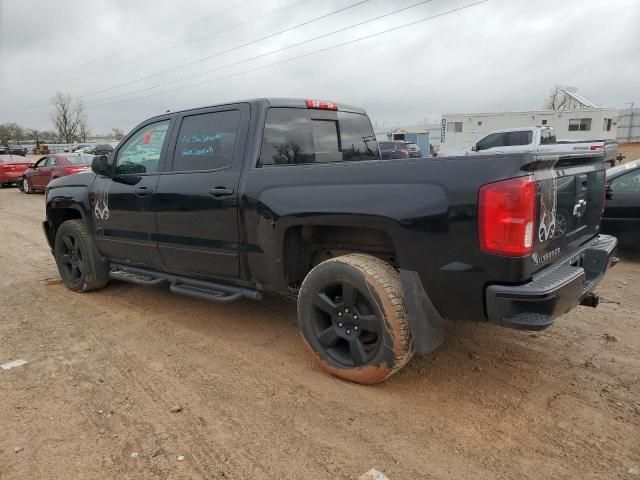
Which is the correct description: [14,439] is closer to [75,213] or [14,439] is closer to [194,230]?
[194,230]

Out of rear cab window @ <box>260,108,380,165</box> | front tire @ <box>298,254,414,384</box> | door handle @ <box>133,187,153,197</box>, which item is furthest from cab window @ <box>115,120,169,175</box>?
front tire @ <box>298,254,414,384</box>

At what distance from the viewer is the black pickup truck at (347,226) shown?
2537 millimetres

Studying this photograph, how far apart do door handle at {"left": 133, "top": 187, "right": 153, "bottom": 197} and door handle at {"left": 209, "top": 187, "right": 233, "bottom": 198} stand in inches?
33.9

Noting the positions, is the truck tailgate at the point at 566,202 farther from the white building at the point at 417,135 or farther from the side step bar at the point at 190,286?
the white building at the point at 417,135

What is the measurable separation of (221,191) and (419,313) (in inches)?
70.3

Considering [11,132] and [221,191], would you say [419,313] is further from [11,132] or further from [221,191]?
[11,132]

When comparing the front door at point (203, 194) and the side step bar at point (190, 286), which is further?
the side step bar at point (190, 286)

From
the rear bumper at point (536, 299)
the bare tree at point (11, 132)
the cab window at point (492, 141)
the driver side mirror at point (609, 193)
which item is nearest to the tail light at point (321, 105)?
the rear bumper at point (536, 299)

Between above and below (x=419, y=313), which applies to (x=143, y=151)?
above

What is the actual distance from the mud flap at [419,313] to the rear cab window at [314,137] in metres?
1.52

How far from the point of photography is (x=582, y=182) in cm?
313

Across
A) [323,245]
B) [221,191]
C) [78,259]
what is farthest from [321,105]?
[78,259]

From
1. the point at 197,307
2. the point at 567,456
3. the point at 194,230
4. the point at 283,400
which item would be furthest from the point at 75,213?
the point at 567,456

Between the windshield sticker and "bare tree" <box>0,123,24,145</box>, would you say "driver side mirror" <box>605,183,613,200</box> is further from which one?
"bare tree" <box>0,123,24,145</box>
